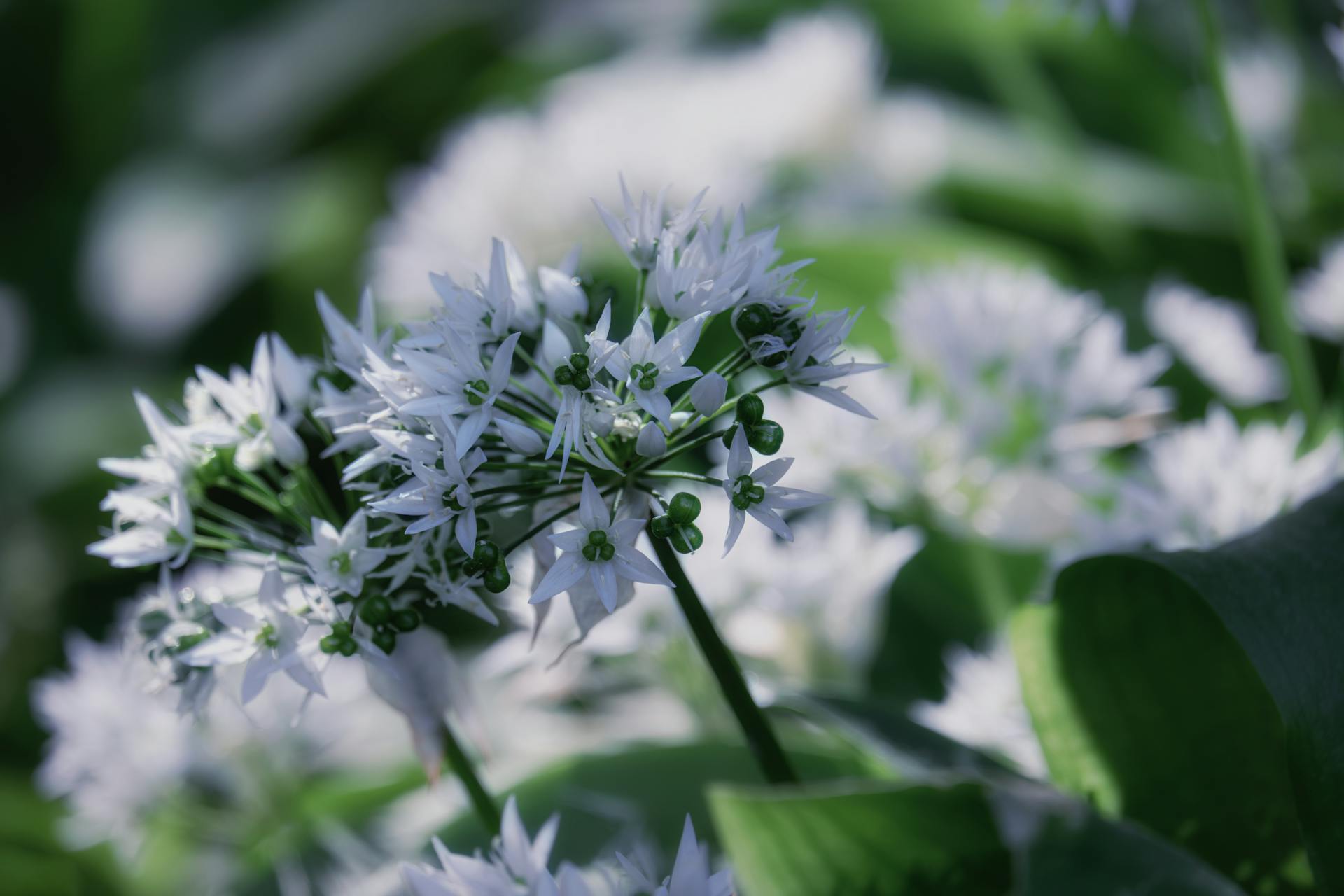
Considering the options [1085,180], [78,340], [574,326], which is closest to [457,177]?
[1085,180]

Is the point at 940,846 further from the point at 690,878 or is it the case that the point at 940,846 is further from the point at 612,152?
the point at 612,152

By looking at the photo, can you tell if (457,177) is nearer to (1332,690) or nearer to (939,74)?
(939,74)

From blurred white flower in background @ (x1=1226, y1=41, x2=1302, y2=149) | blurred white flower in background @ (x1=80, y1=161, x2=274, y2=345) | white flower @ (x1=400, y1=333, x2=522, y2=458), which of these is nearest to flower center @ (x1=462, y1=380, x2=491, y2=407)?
white flower @ (x1=400, y1=333, x2=522, y2=458)

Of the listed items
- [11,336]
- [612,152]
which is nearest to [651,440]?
[612,152]

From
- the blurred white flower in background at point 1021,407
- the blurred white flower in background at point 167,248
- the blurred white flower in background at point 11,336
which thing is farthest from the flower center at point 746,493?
the blurred white flower in background at point 11,336

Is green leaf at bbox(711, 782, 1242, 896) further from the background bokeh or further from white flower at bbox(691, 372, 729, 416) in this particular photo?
the background bokeh

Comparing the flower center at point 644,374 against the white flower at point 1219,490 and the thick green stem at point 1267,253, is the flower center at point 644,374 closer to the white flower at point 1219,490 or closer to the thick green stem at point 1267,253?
the white flower at point 1219,490
